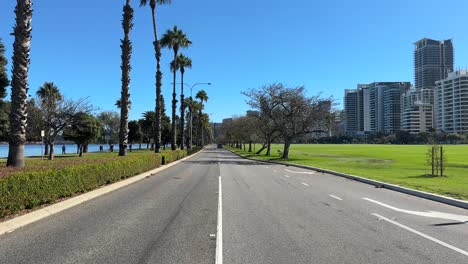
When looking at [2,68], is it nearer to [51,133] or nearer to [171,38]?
[51,133]

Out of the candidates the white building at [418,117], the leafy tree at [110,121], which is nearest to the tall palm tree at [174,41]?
the leafy tree at [110,121]

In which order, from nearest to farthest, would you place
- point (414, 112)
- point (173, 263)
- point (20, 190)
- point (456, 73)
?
point (173, 263) → point (20, 190) → point (456, 73) → point (414, 112)

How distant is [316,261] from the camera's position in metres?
7.04

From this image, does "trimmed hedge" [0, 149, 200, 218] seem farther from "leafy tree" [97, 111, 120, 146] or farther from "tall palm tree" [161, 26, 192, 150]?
"leafy tree" [97, 111, 120, 146]

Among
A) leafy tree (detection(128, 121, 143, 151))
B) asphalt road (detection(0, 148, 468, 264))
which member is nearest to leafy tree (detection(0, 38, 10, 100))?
asphalt road (detection(0, 148, 468, 264))

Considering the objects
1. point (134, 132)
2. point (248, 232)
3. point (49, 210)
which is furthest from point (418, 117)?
point (248, 232)

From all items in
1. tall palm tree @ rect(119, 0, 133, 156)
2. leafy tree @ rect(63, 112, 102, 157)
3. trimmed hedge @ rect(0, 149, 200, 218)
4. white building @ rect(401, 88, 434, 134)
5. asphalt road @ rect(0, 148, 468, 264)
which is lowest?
asphalt road @ rect(0, 148, 468, 264)

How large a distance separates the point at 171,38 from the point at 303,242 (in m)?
49.0

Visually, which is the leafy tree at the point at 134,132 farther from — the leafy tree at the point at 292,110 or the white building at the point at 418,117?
the white building at the point at 418,117

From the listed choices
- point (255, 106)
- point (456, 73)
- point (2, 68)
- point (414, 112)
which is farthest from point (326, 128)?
point (414, 112)

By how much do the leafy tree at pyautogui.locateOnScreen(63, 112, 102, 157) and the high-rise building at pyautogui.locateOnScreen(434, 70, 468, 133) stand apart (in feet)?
477

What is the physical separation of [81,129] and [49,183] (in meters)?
43.4

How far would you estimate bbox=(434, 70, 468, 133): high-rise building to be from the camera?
16975cm

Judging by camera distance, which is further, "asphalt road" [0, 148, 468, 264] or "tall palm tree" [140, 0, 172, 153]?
"tall palm tree" [140, 0, 172, 153]
